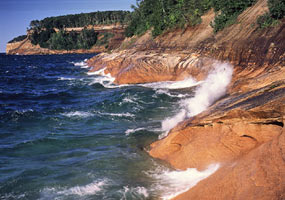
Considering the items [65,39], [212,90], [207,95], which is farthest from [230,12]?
[65,39]

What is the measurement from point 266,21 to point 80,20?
5221 inches

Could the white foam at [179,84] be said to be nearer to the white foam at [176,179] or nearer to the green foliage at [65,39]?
the white foam at [176,179]

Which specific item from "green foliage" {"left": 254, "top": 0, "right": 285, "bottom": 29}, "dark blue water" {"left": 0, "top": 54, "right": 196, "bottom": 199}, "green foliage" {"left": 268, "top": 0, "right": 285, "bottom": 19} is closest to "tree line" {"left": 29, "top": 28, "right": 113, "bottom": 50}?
"dark blue water" {"left": 0, "top": 54, "right": 196, "bottom": 199}

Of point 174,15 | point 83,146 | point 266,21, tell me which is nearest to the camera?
point 83,146

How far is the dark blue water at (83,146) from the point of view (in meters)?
6.81

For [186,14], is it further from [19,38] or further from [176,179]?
[19,38]

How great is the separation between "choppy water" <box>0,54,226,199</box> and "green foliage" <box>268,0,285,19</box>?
6.53 metres

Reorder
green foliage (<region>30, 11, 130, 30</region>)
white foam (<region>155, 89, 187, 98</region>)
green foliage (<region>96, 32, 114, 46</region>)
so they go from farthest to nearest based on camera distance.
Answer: green foliage (<region>30, 11, 130, 30</region>)
green foliage (<region>96, 32, 114, 46</region>)
white foam (<region>155, 89, 187, 98</region>)

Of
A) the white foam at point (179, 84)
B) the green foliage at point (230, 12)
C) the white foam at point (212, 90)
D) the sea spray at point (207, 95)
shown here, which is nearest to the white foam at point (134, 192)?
the sea spray at point (207, 95)

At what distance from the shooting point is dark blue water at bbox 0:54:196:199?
6.81 meters

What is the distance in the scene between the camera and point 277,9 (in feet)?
49.3

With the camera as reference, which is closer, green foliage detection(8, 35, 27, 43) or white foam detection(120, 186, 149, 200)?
white foam detection(120, 186, 149, 200)

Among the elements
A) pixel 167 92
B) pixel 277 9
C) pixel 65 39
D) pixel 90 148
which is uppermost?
pixel 65 39

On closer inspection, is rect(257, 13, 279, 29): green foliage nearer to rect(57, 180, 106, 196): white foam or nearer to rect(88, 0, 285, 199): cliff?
rect(88, 0, 285, 199): cliff
